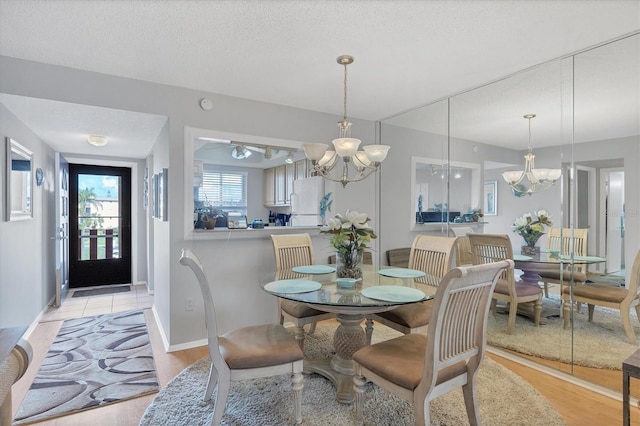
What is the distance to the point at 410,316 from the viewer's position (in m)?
→ 2.40

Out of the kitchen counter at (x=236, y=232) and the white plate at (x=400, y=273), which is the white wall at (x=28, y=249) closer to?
the kitchen counter at (x=236, y=232)

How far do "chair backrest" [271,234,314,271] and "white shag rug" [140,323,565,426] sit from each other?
3.28ft

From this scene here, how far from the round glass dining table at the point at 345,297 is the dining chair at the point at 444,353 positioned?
26cm

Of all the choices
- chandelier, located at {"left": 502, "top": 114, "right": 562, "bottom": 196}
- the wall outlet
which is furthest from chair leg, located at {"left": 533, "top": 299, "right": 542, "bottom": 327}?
the wall outlet

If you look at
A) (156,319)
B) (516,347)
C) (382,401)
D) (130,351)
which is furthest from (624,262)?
(156,319)

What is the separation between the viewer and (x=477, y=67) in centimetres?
269

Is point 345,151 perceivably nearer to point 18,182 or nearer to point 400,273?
point 400,273

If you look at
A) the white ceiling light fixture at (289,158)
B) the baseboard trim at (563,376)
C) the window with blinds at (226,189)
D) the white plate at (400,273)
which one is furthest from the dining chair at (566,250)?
the window with blinds at (226,189)

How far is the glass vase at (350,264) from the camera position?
2402 mm

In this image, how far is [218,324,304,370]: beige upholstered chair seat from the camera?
1.83 meters

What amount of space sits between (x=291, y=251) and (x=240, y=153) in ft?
10.9

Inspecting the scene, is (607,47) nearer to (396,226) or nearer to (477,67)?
(477,67)

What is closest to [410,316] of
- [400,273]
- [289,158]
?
[400,273]

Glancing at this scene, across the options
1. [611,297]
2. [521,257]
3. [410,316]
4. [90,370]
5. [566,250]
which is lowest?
[90,370]
